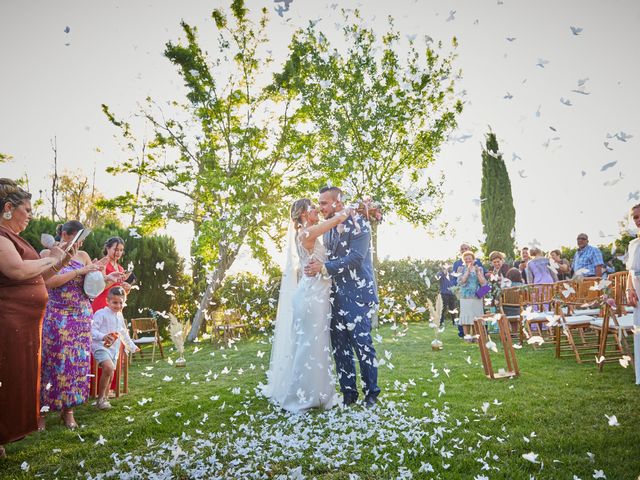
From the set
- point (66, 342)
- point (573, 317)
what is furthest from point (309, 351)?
point (573, 317)

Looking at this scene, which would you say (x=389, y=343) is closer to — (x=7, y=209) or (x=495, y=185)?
(x=7, y=209)

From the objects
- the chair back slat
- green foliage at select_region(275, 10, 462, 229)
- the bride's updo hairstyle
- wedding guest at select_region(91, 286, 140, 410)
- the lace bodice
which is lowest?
the chair back slat

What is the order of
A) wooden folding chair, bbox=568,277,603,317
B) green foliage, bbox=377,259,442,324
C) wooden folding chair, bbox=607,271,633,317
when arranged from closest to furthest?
wooden folding chair, bbox=607,271,633,317, wooden folding chair, bbox=568,277,603,317, green foliage, bbox=377,259,442,324

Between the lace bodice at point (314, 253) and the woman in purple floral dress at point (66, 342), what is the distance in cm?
227

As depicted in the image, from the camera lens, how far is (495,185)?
23.5 meters

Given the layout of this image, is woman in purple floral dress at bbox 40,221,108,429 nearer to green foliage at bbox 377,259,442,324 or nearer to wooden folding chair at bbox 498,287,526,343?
wooden folding chair at bbox 498,287,526,343

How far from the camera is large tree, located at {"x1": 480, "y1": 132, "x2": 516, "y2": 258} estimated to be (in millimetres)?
22406

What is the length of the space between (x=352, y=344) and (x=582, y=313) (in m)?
5.88

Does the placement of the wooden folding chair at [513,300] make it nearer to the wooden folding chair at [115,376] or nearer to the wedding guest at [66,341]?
the wooden folding chair at [115,376]

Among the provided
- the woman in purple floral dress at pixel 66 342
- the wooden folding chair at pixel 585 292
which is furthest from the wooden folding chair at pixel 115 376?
the wooden folding chair at pixel 585 292

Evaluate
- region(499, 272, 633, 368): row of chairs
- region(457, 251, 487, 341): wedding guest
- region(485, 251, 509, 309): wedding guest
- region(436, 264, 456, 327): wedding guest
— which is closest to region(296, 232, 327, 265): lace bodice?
region(499, 272, 633, 368): row of chairs

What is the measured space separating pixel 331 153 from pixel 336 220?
36.7 ft

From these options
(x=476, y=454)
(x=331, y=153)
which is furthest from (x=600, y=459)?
(x=331, y=153)

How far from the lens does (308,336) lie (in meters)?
4.75
